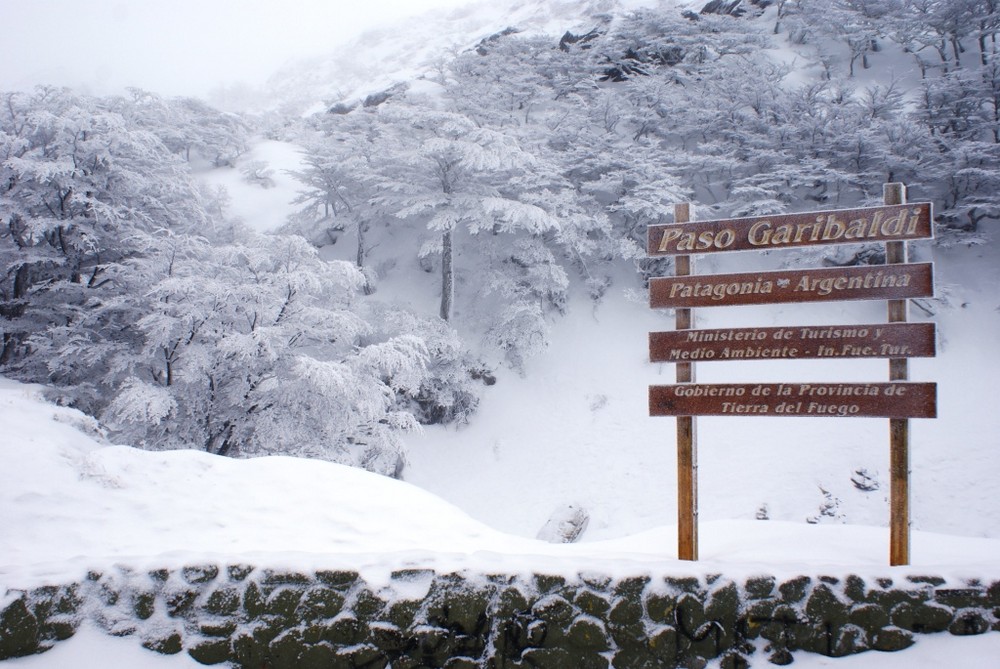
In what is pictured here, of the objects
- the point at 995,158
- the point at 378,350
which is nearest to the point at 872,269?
the point at 378,350

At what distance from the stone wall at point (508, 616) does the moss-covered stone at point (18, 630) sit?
6.4 inches

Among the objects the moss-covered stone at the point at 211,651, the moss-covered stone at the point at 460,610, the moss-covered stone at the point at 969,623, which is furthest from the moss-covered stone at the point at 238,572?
the moss-covered stone at the point at 969,623

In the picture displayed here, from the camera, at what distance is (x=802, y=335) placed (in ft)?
12.3

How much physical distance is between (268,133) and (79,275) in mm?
19700

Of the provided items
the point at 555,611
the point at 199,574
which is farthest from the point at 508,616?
the point at 199,574

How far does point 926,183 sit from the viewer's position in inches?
484

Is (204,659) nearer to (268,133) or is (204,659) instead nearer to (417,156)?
(417,156)

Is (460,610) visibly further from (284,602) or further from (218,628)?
(218,628)

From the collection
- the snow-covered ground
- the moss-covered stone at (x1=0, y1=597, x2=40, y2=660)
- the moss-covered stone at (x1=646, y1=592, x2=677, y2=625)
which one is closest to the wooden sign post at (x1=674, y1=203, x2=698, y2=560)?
the snow-covered ground

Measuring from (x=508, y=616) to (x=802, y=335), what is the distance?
279cm

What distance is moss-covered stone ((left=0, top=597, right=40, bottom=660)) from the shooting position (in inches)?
94.0

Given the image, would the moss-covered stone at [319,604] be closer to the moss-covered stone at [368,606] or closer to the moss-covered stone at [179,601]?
the moss-covered stone at [368,606]

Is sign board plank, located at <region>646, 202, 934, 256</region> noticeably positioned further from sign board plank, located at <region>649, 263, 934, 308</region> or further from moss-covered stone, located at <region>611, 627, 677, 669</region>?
moss-covered stone, located at <region>611, 627, 677, 669</region>

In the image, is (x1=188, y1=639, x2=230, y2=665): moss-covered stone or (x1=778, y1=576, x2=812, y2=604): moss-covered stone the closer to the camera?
(x1=188, y1=639, x2=230, y2=665): moss-covered stone
